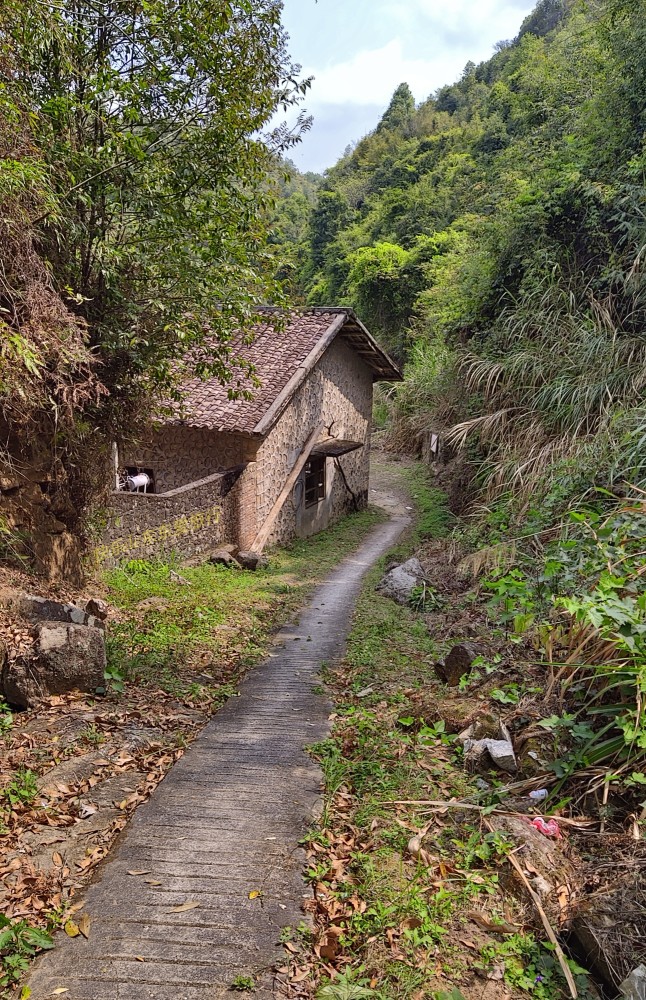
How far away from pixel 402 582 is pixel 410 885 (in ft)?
21.2

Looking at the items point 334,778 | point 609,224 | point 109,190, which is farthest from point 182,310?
point 609,224

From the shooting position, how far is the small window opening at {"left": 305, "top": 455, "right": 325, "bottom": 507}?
15508 millimetres

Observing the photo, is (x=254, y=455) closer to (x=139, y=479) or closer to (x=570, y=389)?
(x=139, y=479)

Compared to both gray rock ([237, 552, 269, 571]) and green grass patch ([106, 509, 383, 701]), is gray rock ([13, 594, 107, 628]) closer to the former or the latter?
green grass patch ([106, 509, 383, 701])

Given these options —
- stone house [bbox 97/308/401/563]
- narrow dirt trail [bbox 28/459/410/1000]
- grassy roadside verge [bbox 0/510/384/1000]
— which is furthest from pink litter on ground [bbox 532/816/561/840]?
stone house [bbox 97/308/401/563]

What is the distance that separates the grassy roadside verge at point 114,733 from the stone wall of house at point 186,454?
3153 millimetres

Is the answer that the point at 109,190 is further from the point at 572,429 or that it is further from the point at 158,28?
the point at 572,429

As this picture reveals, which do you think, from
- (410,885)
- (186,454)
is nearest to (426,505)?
(186,454)

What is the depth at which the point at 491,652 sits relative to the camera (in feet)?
19.4

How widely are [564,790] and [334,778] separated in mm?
1684

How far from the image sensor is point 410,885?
3.49 metres

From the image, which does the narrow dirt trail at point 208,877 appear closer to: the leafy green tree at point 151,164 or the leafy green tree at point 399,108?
the leafy green tree at point 151,164

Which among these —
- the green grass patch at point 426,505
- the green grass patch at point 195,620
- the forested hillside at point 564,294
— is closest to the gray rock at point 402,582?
the green grass patch at point 195,620

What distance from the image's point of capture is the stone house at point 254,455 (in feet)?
31.5
